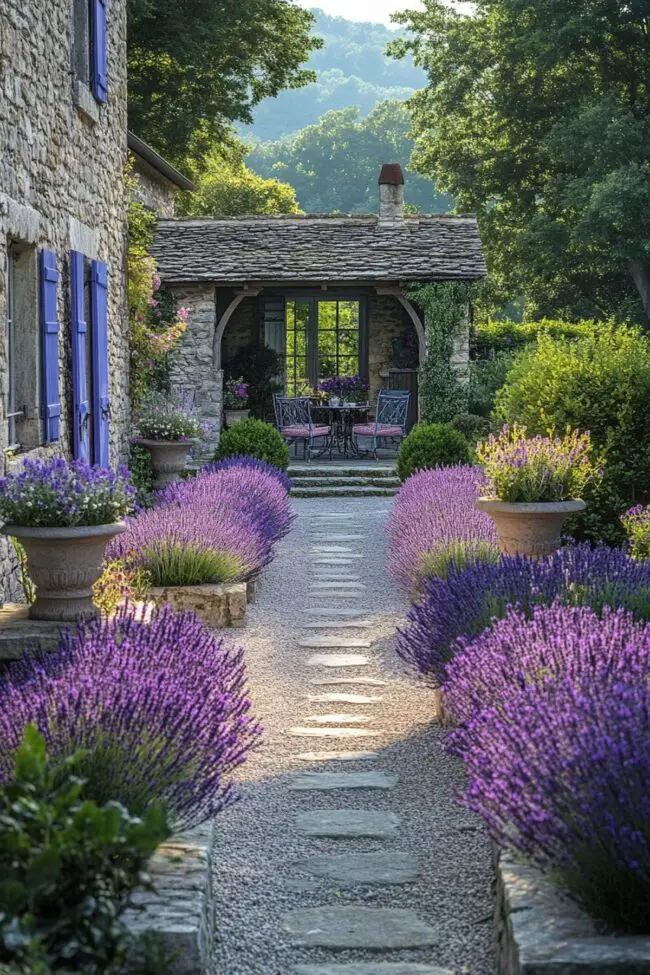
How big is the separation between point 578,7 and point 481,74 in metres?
3.32

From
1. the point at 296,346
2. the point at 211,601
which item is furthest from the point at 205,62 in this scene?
the point at 211,601

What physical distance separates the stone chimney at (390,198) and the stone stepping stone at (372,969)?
15.5 meters

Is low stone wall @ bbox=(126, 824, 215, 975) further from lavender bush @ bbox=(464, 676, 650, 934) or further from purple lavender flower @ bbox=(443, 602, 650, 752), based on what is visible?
purple lavender flower @ bbox=(443, 602, 650, 752)

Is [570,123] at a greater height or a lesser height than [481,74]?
lesser

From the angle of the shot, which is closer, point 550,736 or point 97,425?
point 550,736

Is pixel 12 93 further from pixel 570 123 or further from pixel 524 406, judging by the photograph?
pixel 570 123

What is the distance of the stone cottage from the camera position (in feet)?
55.2

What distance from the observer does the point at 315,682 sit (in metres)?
6.55

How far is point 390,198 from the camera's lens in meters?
18.0

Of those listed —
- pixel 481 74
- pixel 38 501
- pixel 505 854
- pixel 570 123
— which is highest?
pixel 481 74

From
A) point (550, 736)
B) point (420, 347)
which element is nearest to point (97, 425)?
point (550, 736)

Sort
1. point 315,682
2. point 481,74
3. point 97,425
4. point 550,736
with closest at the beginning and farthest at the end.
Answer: point 550,736 < point 315,682 < point 97,425 < point 481,74

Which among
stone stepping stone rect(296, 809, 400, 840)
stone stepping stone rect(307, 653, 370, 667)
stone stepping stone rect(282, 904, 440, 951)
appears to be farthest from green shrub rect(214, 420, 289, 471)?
stone stepping stone rect(282, 904, 440, 951)

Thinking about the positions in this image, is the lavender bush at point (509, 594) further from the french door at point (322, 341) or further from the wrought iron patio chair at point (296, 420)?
the french door at point (322, 341)
